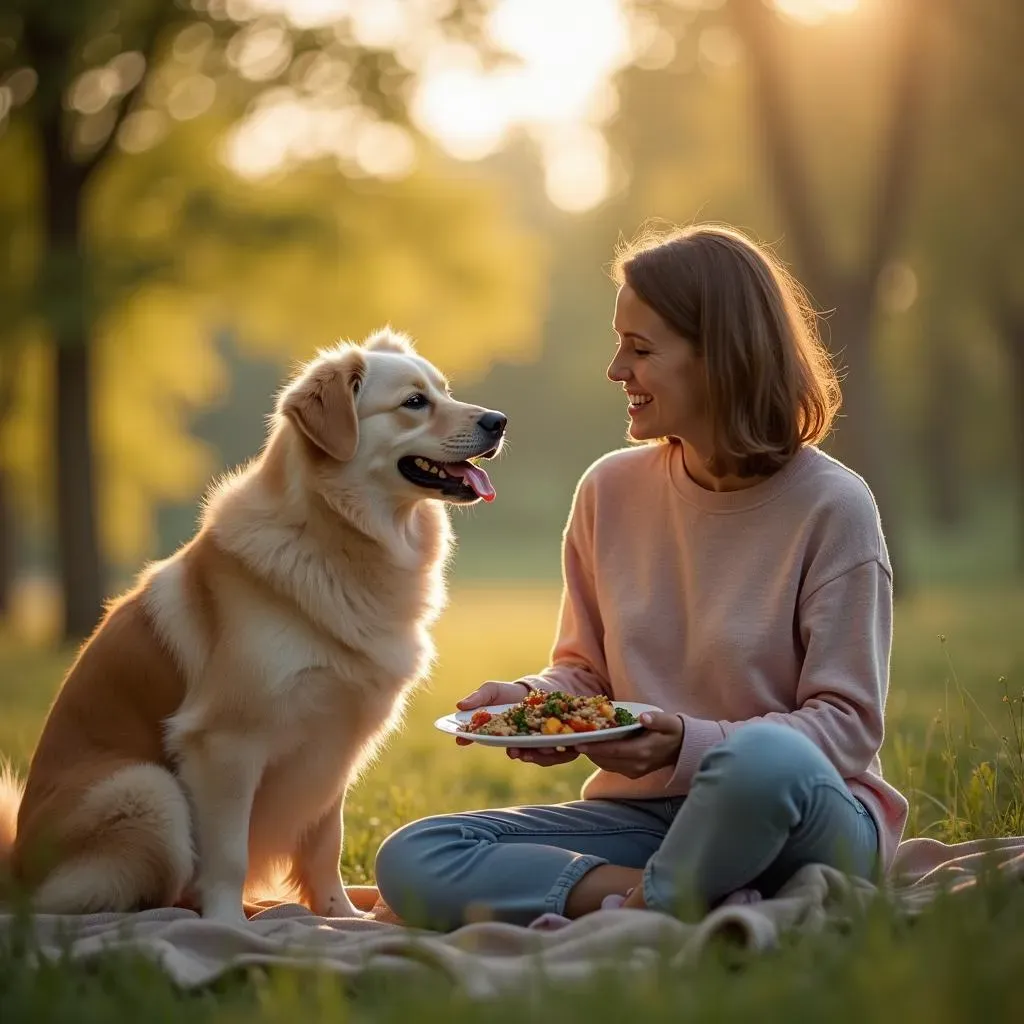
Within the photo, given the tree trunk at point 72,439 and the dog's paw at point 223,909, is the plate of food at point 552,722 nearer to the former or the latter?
the dog's paw at point 223,909

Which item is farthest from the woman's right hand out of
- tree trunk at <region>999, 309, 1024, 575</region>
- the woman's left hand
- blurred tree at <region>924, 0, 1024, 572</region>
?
tree trunk at <region>999, 309, 1024, 575</region>

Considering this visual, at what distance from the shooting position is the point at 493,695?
11.2ft

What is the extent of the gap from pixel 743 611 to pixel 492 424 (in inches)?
43.4

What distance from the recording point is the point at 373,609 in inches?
142

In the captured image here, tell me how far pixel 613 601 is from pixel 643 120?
56.2 ft

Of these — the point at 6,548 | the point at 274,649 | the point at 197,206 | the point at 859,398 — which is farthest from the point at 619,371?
the point at 6,548

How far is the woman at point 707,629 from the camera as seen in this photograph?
2.92 metres

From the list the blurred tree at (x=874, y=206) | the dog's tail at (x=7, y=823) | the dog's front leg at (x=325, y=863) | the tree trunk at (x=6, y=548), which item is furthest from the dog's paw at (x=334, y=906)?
the tree trunk at (x=6, y=548)

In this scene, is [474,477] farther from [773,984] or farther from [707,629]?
[773,984]

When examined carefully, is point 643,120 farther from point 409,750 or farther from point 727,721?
point 727,721

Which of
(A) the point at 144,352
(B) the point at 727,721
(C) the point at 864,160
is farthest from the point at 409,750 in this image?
(C) the point at 864,160

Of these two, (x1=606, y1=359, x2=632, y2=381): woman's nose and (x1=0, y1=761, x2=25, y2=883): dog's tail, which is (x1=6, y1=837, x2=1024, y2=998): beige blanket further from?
(x1=606, y1=359, x2=632, y2=381): woman's nose

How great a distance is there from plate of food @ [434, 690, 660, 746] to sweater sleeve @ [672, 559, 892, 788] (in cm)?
17

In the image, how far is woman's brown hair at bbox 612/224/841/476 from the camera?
3236mm
